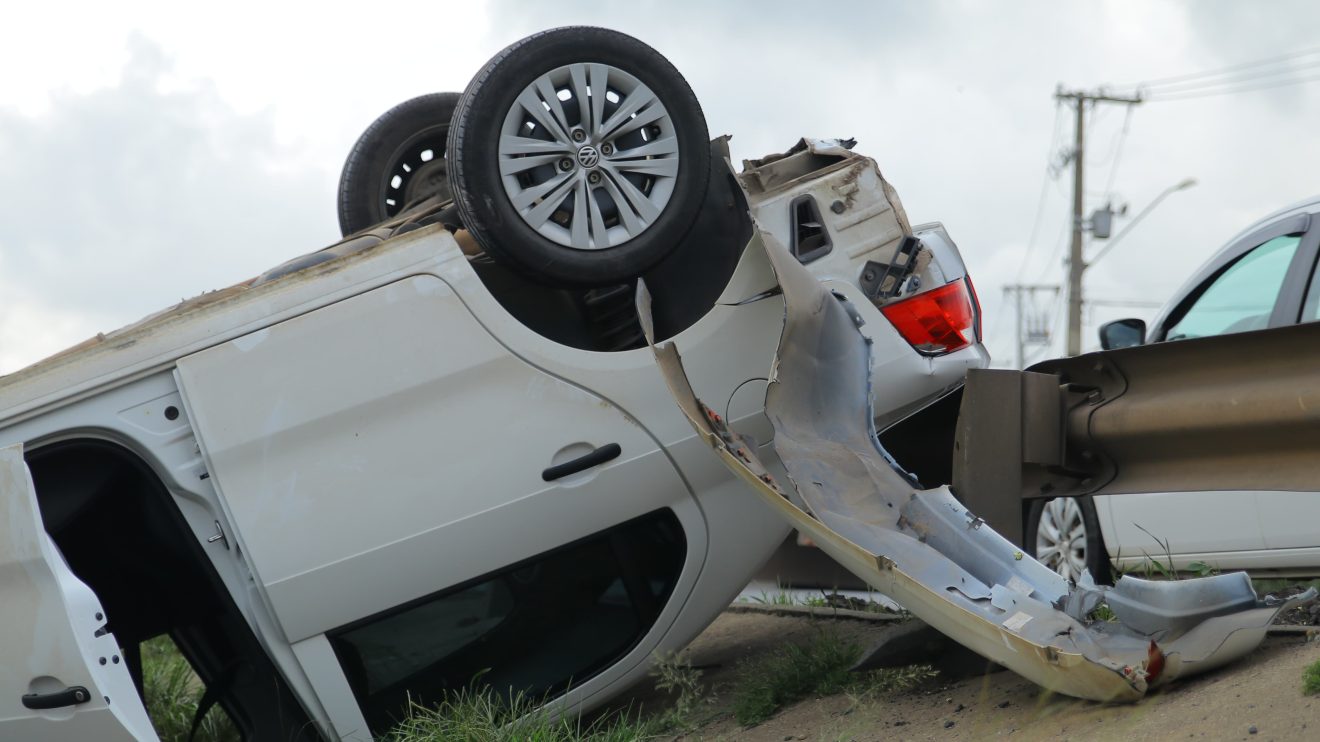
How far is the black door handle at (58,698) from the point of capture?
3314 millimetres

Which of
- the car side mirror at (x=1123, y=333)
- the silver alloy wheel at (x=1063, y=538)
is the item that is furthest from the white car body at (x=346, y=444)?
the silver alloy wheel at (x=1063, y=538)

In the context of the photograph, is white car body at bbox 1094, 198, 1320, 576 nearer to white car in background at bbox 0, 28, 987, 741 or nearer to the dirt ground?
white car in background at bbox 0, 28, 987, 741

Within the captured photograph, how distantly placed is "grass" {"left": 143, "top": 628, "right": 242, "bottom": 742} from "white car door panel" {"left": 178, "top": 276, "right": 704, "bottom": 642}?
5.49ft

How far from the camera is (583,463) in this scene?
375 centimetres

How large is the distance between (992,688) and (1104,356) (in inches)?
42.3

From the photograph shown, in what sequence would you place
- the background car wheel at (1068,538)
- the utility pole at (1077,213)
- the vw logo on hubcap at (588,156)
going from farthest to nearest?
the utility pole at (1077,213)
the background car wheel at (1068,538)
the vw logo on hubcap at (588,156)

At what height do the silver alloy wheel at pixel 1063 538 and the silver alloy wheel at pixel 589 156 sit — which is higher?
the silver alloy wheel at pixel 589 156

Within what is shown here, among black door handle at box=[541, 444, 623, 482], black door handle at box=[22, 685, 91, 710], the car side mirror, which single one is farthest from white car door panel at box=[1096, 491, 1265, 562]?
black door handle at box=[22, 685, 91, 710]

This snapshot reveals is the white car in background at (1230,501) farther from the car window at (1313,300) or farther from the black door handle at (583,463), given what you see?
the black door handle at (583,463)

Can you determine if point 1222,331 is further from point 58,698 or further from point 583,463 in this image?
point 58,698

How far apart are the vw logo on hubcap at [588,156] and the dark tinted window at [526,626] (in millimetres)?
1110

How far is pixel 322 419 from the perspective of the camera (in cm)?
357

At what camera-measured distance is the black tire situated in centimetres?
527

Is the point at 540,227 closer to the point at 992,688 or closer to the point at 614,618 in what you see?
the point at 614,618
